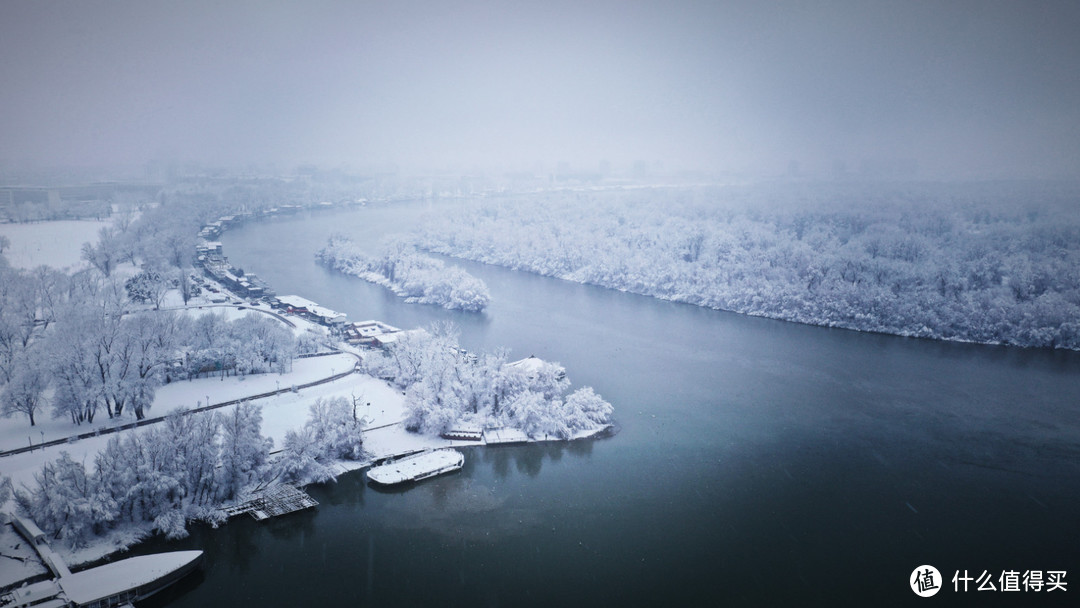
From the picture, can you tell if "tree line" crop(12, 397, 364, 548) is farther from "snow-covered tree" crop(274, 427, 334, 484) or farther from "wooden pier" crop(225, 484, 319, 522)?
"wooden pier" crop(225, 484, 319, 522)

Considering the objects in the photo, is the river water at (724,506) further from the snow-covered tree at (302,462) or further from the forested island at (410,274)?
the forested island at (410,274)

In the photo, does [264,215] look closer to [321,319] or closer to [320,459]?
[321,319]

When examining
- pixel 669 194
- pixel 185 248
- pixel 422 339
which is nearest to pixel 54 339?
pixel 422 339

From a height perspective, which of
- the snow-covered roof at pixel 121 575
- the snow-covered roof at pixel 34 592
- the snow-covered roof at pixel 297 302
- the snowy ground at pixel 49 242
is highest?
the snowy ground at pixel 49 242

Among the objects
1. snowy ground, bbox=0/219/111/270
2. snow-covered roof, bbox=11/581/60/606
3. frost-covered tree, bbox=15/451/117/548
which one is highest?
snowy ground, bbox=0/219/111/270

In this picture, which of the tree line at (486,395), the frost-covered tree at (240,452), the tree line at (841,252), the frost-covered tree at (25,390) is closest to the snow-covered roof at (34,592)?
the frost-covered tree at (240,452)

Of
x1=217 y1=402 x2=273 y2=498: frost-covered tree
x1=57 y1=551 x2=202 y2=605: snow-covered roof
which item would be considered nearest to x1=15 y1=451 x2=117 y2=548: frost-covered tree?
x1=57 y1=551 x2=202 y2=605: snow-covered roof
